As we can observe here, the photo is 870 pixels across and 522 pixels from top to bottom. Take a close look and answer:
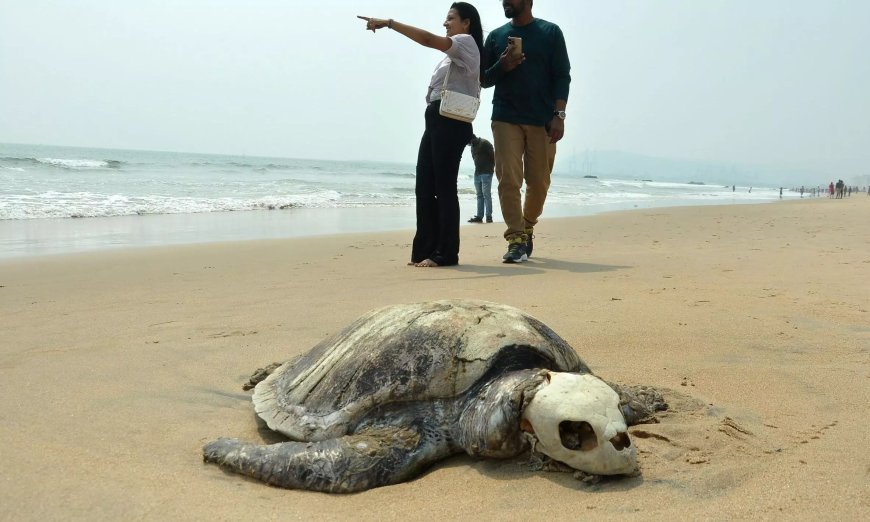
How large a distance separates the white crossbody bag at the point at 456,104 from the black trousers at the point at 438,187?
0.17 m

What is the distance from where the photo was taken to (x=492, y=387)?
2.54m

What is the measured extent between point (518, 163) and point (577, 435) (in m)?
5.12

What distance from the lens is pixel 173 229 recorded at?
38.8ft

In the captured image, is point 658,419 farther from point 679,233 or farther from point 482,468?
point 679,233

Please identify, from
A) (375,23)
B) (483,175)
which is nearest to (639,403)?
(375,23)

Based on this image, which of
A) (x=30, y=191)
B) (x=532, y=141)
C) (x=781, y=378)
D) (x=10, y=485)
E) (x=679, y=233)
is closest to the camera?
(x=10, y=485)

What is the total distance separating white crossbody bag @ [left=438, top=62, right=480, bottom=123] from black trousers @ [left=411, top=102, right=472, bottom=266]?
17cm

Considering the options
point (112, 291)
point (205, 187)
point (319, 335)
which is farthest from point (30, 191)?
point (319, 335)

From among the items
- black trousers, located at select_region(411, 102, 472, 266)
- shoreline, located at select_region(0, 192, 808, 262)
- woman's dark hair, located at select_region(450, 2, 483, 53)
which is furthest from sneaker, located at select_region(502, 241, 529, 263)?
shoreline, located at select_region(0, 192, 808, 262)

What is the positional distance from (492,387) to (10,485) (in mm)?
1642

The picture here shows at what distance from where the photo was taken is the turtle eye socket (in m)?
2.23

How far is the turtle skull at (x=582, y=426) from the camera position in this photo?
2.19 meters

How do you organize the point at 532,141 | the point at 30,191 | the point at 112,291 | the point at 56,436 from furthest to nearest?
the point at 30,191 → the point at 532,141 → the point at 112,291 → the point at 56,436

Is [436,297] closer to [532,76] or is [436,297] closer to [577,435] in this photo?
[532,76]
